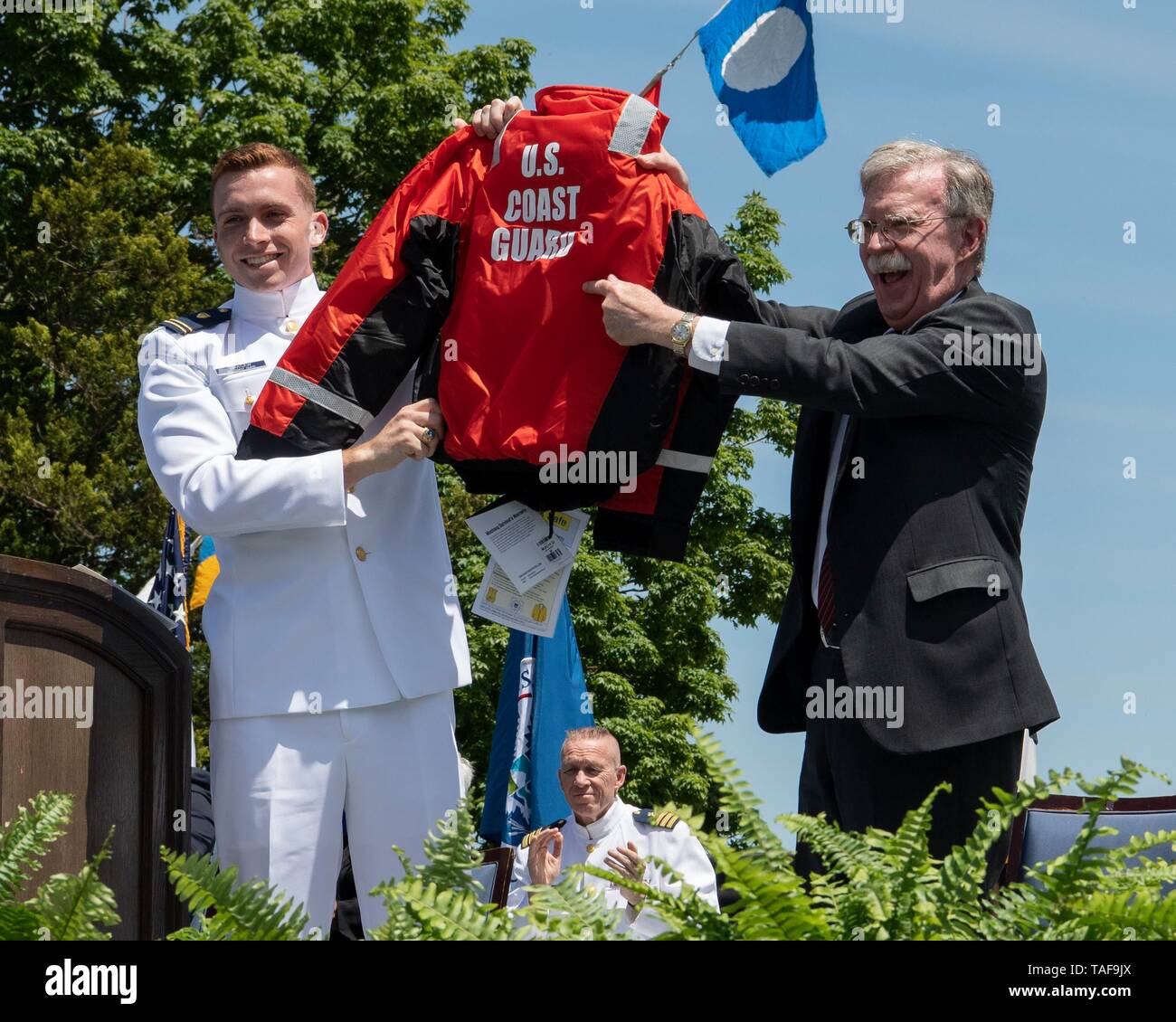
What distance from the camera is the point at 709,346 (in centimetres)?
374

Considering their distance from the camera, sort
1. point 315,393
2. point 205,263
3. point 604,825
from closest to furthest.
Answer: point 315,393, point 604,825, point 205,263

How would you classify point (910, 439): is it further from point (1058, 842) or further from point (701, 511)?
point (701, 511)

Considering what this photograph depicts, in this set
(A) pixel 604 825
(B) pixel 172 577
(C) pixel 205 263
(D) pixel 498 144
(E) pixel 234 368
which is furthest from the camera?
(C) pixel 205 263

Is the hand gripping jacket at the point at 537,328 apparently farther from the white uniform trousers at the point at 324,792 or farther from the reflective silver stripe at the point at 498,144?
the white uniform trousers at the point at 324,792

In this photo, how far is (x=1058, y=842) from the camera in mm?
4465

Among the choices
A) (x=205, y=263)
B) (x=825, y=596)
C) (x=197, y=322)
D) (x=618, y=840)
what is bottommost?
(x=618, y=840)

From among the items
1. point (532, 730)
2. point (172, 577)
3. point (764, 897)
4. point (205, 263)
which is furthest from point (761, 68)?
point (205, 263)

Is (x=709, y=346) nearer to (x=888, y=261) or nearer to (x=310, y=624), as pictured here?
(x=888, y=261)

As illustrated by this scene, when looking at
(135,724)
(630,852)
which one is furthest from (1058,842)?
(135,724)

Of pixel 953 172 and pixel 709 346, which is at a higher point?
pixel 953 172

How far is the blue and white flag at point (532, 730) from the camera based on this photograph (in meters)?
8.30

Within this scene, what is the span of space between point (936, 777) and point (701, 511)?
62.5ft

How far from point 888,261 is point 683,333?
20.0 inches

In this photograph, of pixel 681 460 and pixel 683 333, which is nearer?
pixel 683 333
